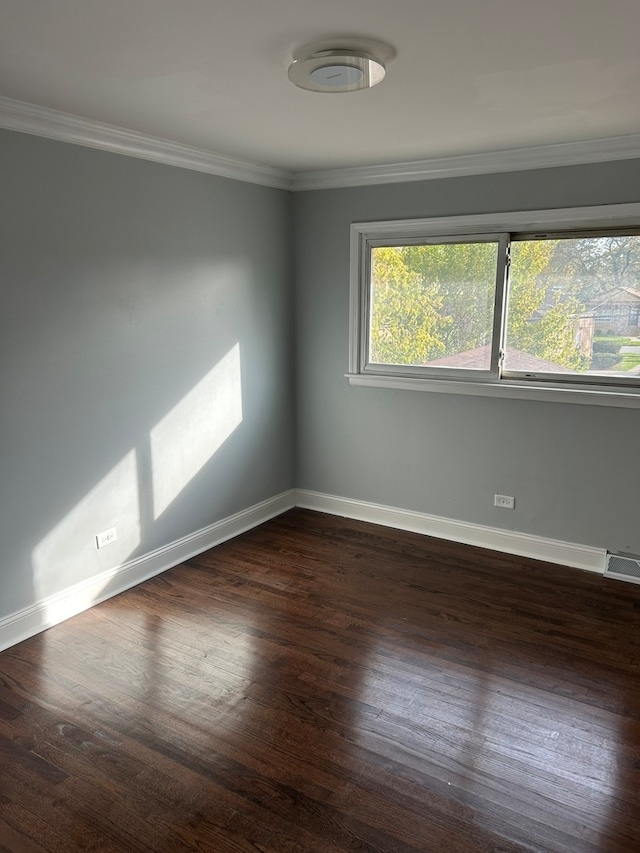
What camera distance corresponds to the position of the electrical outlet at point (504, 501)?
391 centimetres

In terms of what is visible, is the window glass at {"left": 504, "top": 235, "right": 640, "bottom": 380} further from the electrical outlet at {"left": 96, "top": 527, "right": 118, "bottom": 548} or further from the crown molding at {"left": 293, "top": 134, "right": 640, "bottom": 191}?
the electrical outlet at {"left": 96, "top": 527, "right": 118, "bottom": 548}

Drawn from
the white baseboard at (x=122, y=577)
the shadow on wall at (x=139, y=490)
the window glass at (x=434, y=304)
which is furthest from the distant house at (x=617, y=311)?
the white baseboard at (x=122, y=577)

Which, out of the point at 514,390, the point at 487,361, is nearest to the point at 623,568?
the point at 514,390

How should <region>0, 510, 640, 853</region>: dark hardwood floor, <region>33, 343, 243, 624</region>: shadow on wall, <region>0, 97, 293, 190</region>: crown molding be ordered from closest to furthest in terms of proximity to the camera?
<region>0, 510, 640, 853</region>: dark hardwood floor < <region>0, 97, 293, 190</region>: crown molding < <region>33, 343, 243, 624</region>: shadow on wall

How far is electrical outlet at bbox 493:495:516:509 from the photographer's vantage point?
3.91m

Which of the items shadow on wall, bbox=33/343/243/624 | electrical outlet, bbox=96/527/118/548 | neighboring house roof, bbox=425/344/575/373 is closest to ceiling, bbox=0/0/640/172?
neighboring house roof, bbox=425/344/575/373

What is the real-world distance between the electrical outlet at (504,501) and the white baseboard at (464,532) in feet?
0.55

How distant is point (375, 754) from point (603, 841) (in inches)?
30.0

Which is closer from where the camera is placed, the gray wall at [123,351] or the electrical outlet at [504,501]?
the gray wall at [123,351]

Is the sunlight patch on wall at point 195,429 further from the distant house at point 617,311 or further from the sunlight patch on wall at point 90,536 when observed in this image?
the distant house at point 617,311

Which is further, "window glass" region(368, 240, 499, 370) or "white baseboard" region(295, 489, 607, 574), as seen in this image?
"window glass" region(368, 240, 499, 370)

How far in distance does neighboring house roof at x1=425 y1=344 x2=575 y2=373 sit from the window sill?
10 cm

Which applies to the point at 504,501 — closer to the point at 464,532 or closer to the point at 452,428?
the point at 464,532

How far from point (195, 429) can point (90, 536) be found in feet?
3.05
